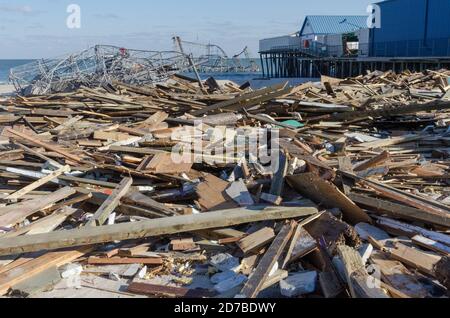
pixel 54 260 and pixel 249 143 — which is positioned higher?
pixel 249 143

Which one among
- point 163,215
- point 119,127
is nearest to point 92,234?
point 163,215

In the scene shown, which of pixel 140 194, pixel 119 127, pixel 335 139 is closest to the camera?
pixel 140 194

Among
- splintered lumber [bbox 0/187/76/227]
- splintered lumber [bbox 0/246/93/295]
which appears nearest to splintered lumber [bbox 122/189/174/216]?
splintered lumber [bbox 0/187/76/227]

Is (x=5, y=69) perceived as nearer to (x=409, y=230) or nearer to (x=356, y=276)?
(x=409, y=230)

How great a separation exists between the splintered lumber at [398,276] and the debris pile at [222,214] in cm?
2

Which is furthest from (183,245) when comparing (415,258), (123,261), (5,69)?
(5,69)

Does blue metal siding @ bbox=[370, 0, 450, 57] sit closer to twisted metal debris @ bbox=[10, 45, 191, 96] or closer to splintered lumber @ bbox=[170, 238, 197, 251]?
twisted metal debris @ bbox=[10, 45, 191, 96]

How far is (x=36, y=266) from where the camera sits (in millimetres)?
4195

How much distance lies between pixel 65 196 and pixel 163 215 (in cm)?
134

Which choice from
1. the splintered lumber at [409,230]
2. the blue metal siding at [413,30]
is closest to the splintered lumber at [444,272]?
the splintered lumber at [409,230]

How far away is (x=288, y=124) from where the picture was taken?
9.41 meters

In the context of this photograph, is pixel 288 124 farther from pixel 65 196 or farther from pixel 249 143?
pixel 65 196

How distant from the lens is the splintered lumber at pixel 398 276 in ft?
12.1

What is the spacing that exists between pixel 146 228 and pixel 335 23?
185 feet
